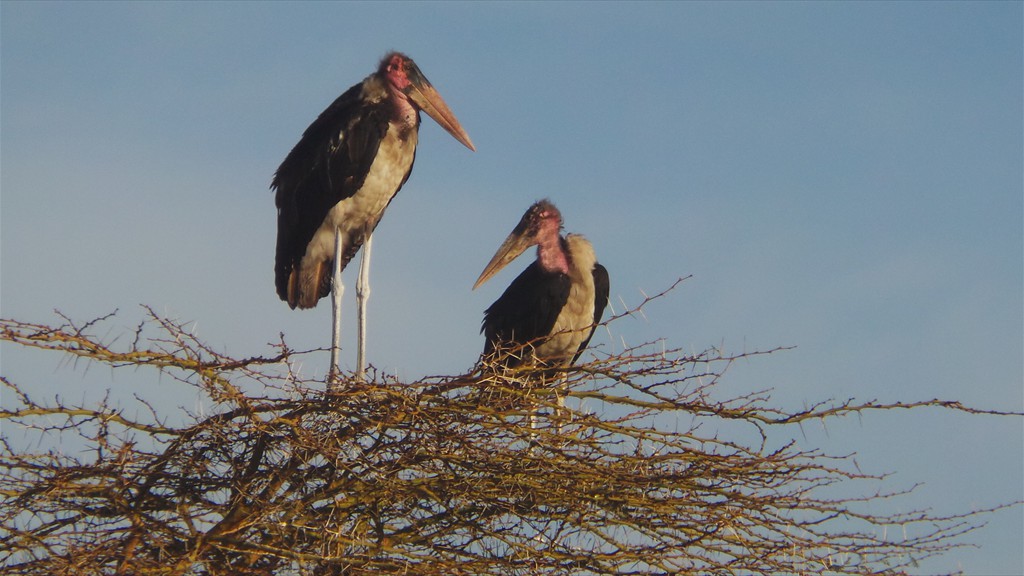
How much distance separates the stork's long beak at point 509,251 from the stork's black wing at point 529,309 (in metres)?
0.41

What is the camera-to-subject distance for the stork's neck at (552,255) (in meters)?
8.88

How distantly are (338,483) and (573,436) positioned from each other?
0.97 meters

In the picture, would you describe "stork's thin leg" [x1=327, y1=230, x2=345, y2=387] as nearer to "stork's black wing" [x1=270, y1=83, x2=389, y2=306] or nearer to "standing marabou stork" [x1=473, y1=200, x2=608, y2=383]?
"stork's black wing" [x1=270, y1=83, x2=389, y2=306]

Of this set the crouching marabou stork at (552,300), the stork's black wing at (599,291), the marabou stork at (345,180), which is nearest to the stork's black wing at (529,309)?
the crouching marabou stork at (552,300)

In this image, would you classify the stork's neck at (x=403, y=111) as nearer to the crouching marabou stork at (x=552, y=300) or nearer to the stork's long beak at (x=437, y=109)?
the stork's long beak at (x=437, y=109)

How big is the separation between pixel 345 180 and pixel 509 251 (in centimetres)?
155

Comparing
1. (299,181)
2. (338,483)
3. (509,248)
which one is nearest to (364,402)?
(338,483)

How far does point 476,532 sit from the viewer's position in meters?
5.59

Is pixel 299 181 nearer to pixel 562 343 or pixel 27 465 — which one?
pixel 562 343

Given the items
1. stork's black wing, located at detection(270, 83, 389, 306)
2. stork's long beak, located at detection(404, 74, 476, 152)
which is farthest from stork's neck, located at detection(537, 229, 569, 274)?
stork's black wing, located at detection(270, 83, 389, 306)

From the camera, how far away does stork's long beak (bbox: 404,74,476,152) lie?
29.5 ft

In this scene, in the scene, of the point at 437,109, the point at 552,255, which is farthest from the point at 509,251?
the point at 437,109

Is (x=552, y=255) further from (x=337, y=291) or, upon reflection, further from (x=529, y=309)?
(x=337, y=291)

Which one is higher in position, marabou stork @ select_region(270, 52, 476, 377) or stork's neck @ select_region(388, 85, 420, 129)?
stork's neck @ select_region(388, 85, 420, 129)
